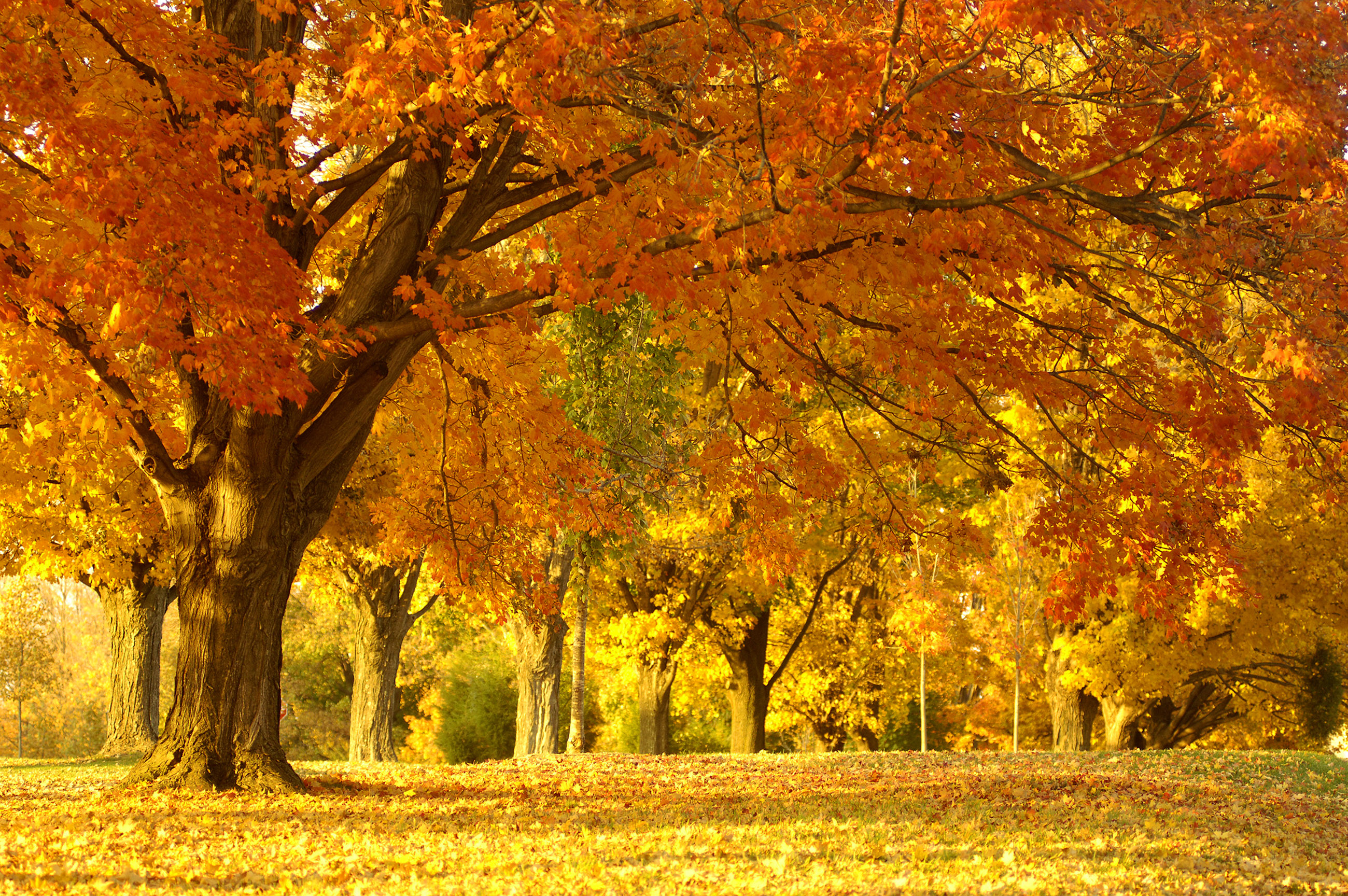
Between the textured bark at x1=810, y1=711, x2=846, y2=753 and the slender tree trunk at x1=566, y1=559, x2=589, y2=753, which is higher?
the slender tree trunk at x1=566, y1=559, x2=589, y2=753

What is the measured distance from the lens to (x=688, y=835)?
664 centimetres

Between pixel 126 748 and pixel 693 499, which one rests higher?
pixel 693 499

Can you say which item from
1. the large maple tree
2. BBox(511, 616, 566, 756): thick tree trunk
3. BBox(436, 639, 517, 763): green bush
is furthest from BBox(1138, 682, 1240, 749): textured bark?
the large maple tree

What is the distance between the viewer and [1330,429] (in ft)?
47.1

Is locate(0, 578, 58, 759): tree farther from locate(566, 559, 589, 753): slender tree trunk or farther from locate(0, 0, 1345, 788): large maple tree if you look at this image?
locate(0, 0, 1345, 788): large maple tree

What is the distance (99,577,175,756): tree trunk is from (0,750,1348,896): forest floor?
8.89 m

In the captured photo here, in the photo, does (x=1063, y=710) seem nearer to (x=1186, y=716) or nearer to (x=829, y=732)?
(x=829, y=732)

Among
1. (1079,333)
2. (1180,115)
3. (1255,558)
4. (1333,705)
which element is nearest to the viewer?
Result: (1180,115)

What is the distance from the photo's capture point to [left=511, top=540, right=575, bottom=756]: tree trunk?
17.9 m

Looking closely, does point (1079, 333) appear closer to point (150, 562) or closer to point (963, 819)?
point (963, 819)

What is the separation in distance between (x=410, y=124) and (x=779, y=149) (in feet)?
9.67

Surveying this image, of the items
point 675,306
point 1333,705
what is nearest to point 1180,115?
point 675,306

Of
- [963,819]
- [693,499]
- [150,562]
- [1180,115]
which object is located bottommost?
[963,819]

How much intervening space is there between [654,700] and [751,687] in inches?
82.6
